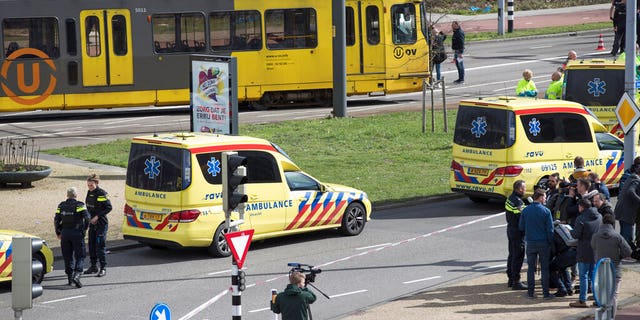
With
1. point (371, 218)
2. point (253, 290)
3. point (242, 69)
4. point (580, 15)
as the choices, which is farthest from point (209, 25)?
point (580, 15)

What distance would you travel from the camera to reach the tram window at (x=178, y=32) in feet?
115

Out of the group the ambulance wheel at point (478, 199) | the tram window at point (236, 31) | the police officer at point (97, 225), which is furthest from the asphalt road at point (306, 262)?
the tram window at point (236, 31)

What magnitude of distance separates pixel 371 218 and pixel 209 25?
14.0m

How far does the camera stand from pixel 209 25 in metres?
35.3

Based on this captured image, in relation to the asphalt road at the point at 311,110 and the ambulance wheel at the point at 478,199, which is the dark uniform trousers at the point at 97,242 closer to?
the ambulance wheel at the point at 478,199

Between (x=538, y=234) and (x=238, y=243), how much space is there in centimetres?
431

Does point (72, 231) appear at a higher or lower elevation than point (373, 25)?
lower

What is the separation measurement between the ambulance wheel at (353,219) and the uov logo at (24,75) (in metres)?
15.6

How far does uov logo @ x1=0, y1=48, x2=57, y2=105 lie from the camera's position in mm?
33656

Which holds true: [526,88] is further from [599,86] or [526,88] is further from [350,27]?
[350,27]

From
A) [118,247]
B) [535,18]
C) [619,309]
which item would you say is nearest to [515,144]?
[619,309]

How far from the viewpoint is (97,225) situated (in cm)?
1839

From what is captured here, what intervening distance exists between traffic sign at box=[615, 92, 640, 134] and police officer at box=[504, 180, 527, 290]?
4.33 m

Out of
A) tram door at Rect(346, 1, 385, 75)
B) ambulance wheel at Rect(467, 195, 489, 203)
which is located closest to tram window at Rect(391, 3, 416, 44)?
tram door at Rect(346, 1, 385, 75)
